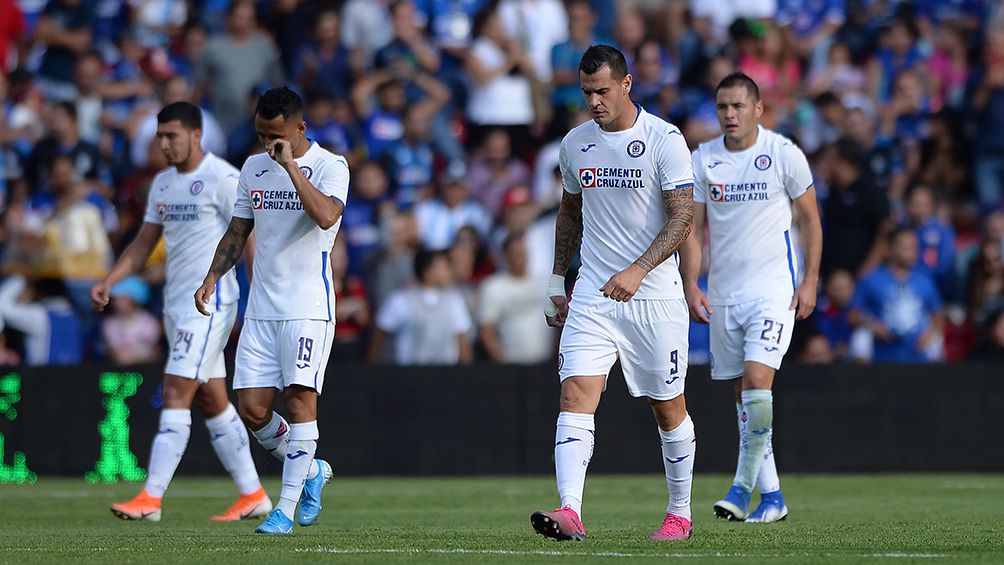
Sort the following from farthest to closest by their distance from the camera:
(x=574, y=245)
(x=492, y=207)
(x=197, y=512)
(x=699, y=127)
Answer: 1. (x=492, y=207)
2. (x=699, y=127)
3. (x=197, y=512)
4. (x=574, y=245)

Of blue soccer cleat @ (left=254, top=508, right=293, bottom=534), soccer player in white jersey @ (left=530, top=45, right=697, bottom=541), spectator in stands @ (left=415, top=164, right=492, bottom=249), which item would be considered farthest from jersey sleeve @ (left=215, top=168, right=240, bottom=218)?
spectator in stands @ (left=415, top=164, right=492, bottom=249)

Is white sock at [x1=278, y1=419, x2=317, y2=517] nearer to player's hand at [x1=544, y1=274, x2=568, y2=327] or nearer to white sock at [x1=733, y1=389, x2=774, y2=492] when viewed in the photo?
player's hand at [x1=544, y1=274, x2=568, y2=327]

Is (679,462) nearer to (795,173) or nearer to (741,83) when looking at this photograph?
(795,173)

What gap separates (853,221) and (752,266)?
21.4ft

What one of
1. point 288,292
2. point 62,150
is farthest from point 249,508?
point 62,150

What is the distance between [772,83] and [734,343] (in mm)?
8773

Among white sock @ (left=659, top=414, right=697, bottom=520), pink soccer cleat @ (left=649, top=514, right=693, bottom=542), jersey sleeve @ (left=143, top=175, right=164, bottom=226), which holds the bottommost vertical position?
pink soccer cleat @ (left=649, top=514, right=693, bottom=542)

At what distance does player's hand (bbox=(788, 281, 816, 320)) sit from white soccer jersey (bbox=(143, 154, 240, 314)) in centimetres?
377

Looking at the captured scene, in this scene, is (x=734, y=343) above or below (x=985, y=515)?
above

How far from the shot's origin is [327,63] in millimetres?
19547

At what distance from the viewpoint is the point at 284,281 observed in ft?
31.4

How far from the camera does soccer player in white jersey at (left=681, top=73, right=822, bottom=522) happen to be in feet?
34.4

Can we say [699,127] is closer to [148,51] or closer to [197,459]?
[197,459]

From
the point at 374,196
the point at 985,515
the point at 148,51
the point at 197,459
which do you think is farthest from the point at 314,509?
the point at 148,51
